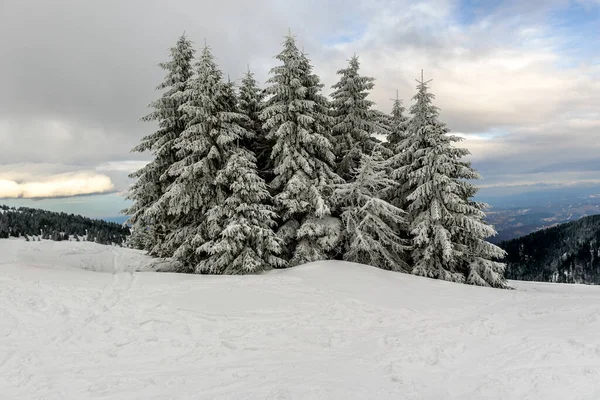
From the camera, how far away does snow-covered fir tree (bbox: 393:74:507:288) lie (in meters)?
15.7

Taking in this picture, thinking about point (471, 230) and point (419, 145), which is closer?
point (471, 230)

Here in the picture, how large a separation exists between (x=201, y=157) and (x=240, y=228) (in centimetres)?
439

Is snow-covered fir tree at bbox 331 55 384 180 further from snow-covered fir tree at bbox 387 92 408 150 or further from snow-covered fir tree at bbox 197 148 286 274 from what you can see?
snow-covered fir tree at bbox 197 148 286 274

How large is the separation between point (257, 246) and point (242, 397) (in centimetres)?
931

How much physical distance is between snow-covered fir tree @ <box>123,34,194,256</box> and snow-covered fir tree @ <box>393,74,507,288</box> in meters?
12.8

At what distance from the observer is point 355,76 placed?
18.9 m

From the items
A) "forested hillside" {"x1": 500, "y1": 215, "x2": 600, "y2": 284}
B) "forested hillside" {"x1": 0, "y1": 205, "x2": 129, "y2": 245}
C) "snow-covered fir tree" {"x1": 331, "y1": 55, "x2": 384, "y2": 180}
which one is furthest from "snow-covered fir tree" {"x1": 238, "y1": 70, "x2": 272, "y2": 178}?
"forested hillside" {"x1": 500, "y1": 215, "x2": 600, "y2": 284}

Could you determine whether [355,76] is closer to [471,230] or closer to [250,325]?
[471,230]

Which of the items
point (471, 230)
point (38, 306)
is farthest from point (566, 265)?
point (38, 306)

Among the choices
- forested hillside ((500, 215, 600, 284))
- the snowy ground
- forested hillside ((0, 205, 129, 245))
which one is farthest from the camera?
forested hillside ((500, 215, 600, 284))

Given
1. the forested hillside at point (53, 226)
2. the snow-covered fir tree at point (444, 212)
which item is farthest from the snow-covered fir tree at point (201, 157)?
the forested hillside at point (53, 226)

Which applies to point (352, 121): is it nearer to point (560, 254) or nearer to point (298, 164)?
point (298, 164)

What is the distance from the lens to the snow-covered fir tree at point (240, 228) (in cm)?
1441

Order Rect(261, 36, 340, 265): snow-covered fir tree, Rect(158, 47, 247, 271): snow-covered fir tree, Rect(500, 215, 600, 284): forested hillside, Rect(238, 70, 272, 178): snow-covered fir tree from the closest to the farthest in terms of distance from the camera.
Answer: Rect(158, 47, 247, 271): snow-covered fir tree
Rect(261, 36, 340, 265): snow-covered fir tree
Rect(238, 70, 272, 178): snow-covered fir tree
Rect(500, 215, 600, 284): forested hillside
